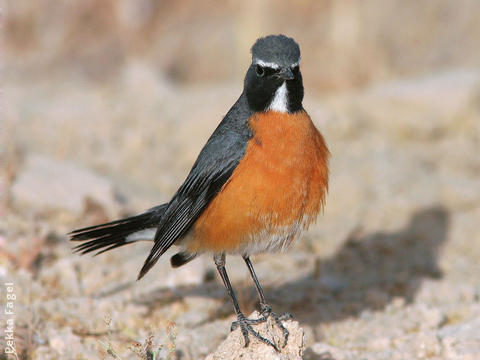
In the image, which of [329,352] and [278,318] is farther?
[329,352]

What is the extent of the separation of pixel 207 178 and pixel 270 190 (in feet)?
1.93

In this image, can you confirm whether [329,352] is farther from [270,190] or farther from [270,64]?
[270,64]

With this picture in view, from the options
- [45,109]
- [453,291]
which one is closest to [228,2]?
[45,109]

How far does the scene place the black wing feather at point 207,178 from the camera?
530 centimetres

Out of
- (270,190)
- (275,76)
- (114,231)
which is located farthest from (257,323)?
(275,76)

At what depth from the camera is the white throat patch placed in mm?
5297

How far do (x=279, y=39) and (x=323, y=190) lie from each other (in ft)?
4.15

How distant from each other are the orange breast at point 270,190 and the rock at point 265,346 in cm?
72

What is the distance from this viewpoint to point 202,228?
217 inches

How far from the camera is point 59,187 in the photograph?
8336 mm

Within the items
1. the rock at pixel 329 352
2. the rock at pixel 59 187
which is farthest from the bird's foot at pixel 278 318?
the rock at pixel 59 187

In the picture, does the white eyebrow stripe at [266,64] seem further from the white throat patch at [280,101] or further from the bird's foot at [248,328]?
the bird's foot at [248,328]

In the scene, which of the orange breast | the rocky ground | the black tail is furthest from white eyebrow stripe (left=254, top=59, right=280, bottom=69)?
the rocky ground

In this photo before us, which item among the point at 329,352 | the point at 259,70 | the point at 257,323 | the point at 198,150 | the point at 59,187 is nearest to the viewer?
the point at 257,323
